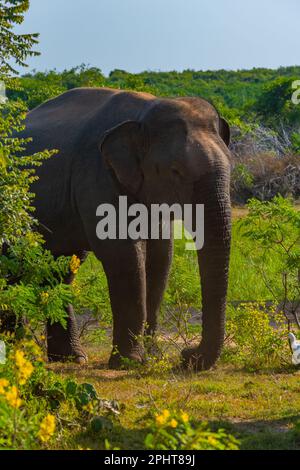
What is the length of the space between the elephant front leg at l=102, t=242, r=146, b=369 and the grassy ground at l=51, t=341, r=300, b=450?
0.28 m

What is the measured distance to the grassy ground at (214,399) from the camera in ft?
19.0

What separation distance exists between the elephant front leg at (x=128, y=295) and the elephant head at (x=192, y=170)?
49 cm

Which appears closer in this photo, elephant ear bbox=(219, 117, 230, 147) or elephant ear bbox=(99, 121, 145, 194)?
elephant ear bbox=(99, 121, 145, 194)

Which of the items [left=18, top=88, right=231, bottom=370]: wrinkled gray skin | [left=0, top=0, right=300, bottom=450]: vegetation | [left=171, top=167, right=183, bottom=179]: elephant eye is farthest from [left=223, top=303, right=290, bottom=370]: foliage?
[left=171, top=167, right=183, bottom=179]: elephant eye

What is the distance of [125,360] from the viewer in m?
7.68

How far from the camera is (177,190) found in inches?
308

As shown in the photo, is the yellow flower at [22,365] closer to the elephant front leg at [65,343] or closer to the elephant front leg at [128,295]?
the elephant front leg at [128,295]

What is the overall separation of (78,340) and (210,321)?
92.1 inches

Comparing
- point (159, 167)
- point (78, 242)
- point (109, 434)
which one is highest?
point (159, 167)

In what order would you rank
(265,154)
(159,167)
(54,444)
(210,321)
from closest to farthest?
(54,444) < (210,321) < (159,167) < (265,154)

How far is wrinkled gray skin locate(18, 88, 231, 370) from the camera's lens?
24.6ft

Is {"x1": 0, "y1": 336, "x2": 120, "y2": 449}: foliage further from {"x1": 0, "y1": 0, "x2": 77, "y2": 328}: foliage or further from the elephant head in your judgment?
the elephant head

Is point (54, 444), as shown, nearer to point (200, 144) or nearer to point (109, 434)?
point (109, 434)

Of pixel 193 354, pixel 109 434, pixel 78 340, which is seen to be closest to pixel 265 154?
pixel 78 340
